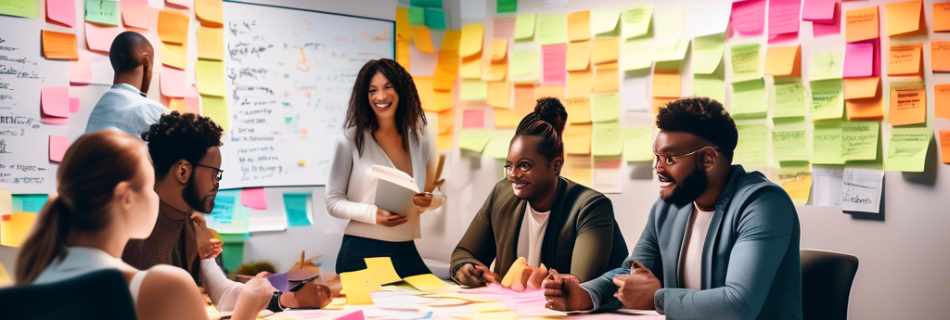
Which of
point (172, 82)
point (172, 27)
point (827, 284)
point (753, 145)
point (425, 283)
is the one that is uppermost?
point (172, 27)

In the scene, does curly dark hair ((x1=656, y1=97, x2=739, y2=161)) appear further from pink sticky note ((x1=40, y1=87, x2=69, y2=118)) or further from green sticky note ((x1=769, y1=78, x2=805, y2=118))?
pink sticky note ((x1=40, y1=87, x2=69, y2=118))

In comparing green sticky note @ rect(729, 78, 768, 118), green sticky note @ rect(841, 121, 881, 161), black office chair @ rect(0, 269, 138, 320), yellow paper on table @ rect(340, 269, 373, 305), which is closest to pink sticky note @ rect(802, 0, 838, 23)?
green sticky note @ rect(729, 78, 768, 118)

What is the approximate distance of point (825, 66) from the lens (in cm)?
241

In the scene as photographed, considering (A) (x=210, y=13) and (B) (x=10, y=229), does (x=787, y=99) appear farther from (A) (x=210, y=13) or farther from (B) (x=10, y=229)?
(B) (x=10, y=229)

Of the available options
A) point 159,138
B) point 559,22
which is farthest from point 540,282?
point 559,22

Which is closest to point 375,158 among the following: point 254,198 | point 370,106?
point 370,106

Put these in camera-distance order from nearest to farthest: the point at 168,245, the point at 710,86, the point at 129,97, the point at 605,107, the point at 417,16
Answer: the point at 168,245 → the point at 129,97 → the point at 710,86 → the point at 605,107 → the point at 417,16

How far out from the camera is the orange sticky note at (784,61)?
8.12 feet

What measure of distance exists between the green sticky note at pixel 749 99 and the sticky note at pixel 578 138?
0.73 meters

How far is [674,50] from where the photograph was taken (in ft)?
9.40

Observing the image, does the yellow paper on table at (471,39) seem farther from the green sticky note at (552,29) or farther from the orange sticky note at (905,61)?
the orange sticky note at (905,61)

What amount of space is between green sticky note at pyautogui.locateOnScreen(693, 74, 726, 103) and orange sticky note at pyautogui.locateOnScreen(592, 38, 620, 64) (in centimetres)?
44

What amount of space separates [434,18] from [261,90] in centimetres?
110

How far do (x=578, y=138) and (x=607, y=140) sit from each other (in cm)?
17
